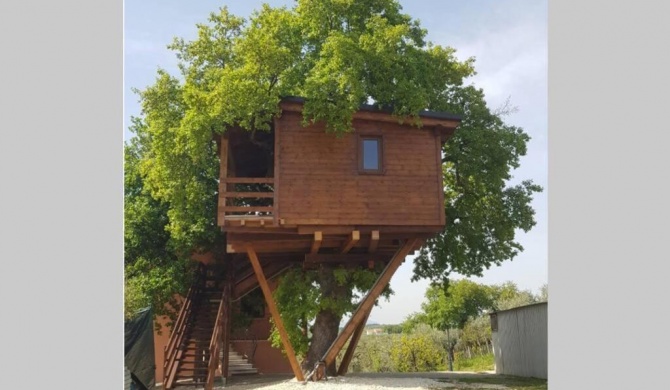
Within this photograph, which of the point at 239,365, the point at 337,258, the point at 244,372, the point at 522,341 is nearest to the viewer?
the point at 337,258

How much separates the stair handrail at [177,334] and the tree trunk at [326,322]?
303 cm

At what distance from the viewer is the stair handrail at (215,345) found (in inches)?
543

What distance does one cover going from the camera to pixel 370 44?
12.7 m

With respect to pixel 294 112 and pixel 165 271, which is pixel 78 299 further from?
pixel 165 271

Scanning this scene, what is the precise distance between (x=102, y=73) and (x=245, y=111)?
351 centimetres

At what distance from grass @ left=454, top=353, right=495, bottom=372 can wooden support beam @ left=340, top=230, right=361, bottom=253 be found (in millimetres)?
13214

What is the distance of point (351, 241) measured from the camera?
13.2 metres

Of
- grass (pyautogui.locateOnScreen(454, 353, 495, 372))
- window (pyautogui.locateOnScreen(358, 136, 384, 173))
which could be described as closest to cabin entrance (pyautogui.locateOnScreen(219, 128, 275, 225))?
window (pyautogui.locateOnScreen(358, 136, 384, 173))

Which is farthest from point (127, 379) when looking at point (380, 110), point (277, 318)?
point (380, 110)

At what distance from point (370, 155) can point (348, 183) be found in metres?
0.76

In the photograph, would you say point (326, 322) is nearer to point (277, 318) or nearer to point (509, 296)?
point (277, 318)

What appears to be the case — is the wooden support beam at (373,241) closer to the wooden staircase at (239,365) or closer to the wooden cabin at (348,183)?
the wooden cabin at (348,183)

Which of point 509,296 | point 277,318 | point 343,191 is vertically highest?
point 343,191

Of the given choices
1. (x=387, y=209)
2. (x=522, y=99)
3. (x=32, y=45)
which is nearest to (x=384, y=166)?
(x=387, y=209)
